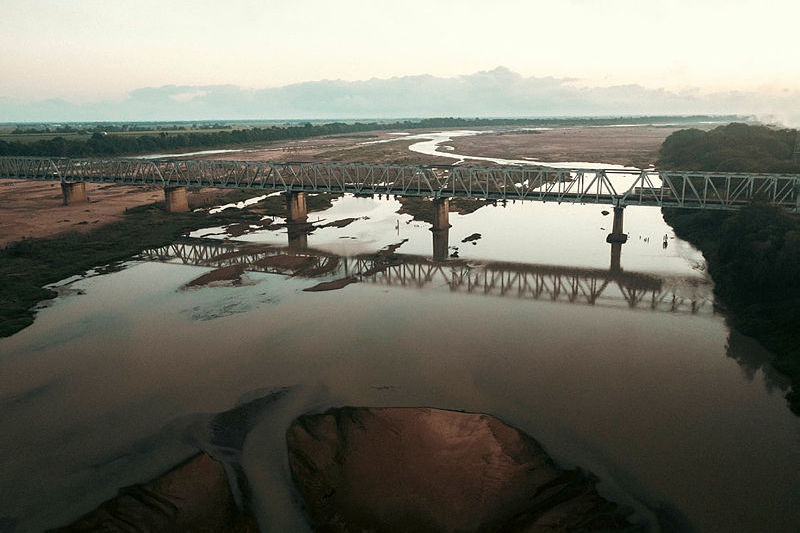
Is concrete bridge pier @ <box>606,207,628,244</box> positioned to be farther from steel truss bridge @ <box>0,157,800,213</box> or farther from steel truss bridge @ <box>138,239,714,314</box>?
steel truss bridge @ <box>138,239,714,314</box>

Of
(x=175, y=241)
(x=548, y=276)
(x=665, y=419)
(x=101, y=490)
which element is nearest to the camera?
(x=101, y=490)

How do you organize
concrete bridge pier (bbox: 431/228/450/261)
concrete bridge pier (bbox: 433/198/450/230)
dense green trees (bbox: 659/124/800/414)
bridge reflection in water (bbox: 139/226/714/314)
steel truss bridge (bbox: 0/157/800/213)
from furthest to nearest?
concrete bridge pier (bbox: 433/198/450/230) < concrete bridge pier (bbox: 431/228/450/261) < steel truss bridge (bbox: 0/157/800/213) < bridge reflection in water (bbox: 139/226/714/314) < dense green trees (bbox: 659/124/800/414)

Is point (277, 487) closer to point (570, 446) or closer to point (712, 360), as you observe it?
point (570, 446)

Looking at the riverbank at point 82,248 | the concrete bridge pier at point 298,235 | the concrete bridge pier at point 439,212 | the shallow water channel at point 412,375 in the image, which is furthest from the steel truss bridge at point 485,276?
the concrete bridge pier at point 439,212

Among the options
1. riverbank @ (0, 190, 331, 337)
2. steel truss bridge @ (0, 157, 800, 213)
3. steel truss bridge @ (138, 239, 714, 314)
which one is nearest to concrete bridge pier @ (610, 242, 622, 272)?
steel truss bridge @ (138, 239, 714, 314)

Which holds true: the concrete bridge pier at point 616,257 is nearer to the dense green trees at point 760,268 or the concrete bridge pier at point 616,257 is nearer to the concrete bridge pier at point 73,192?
the dense green trees at point 760,268

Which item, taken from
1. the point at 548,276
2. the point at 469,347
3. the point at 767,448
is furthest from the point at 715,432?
the point at 548,276
